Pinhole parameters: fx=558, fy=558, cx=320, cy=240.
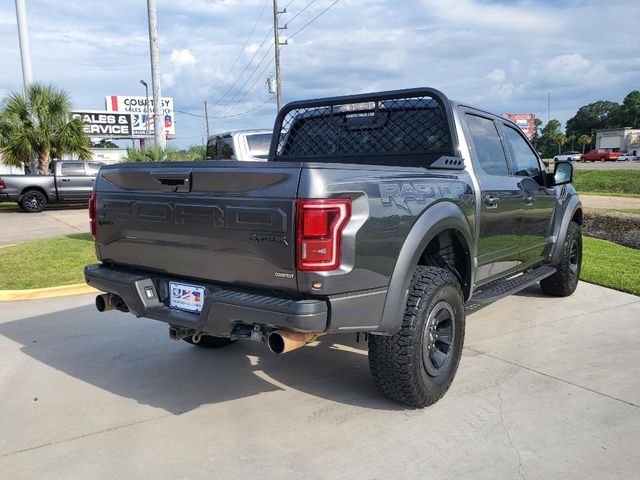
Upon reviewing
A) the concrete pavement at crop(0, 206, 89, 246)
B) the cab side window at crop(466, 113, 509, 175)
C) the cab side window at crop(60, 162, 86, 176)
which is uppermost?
the cab side window at crop(466, 113, 509, 175)

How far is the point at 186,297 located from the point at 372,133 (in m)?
2.28

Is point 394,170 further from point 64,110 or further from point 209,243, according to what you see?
point 64,110

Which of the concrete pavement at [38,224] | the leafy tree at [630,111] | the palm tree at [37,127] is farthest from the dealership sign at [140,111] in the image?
the leafy tree at [630,111]

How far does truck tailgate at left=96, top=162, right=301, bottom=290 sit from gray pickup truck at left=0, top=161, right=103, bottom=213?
50.0 feet

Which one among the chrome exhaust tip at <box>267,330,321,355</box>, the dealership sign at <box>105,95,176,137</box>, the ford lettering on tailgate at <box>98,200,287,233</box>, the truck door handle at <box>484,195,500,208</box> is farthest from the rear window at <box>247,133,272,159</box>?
the dealership sign at <box>105,95,176,137</box>

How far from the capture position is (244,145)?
9.81m

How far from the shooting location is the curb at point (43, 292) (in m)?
6.72

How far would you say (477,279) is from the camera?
4.37 m

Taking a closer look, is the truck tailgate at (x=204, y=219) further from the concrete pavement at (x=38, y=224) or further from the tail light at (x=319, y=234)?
the concrete pavement at (x=38, y=224)

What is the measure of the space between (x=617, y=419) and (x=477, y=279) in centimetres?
136

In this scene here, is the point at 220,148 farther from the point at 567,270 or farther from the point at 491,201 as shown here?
the point at 491,201

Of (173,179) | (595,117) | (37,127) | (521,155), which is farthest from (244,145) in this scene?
(595,117)

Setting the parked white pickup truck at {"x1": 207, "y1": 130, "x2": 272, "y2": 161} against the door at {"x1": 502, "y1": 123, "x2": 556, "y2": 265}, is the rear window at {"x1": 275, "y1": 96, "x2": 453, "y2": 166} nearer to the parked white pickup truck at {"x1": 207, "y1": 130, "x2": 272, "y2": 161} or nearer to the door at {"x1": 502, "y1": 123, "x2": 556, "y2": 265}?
the door at {"x1": 502, "y1": 123, "x2": 556, "y2": 265}

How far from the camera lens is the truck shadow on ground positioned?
3.90m
